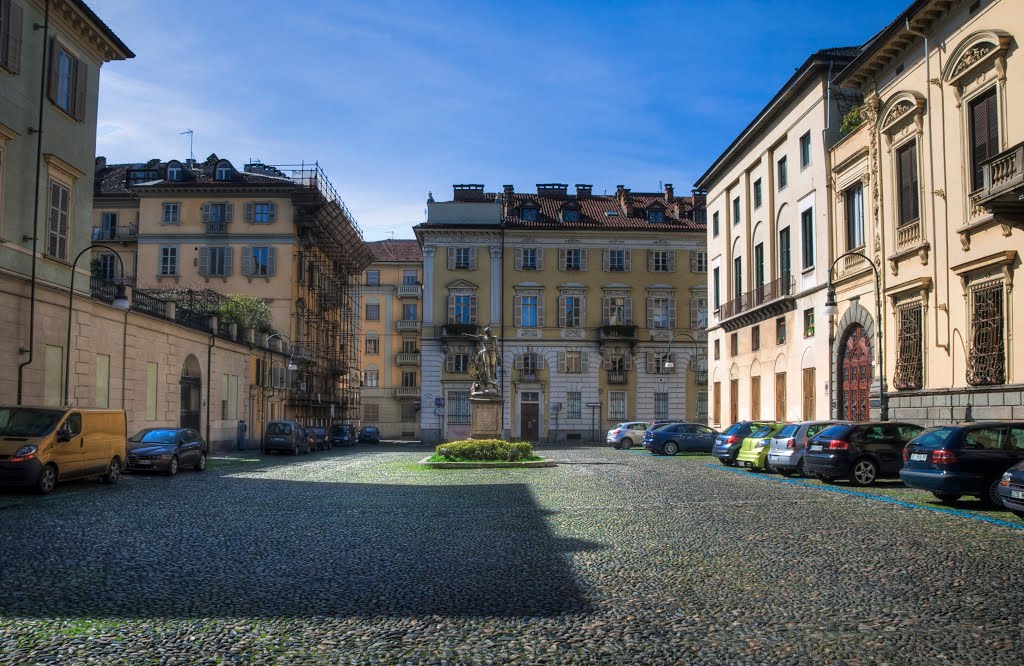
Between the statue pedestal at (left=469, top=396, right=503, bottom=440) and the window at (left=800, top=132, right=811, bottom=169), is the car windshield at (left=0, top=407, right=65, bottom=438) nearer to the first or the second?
the statue pedestal at (left=469, top=396, right=503, bottom=440)

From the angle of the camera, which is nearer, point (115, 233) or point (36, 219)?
point (36, 219)

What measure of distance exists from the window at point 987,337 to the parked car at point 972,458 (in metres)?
7.33

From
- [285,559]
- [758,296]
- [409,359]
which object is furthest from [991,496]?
[409,359]

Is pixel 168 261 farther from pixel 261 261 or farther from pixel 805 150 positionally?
pixel 805 150

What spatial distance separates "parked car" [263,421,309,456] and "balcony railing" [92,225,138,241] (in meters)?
26.5

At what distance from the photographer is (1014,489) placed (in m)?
13.4

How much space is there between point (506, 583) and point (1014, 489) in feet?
26.9

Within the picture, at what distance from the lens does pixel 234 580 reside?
9188mm

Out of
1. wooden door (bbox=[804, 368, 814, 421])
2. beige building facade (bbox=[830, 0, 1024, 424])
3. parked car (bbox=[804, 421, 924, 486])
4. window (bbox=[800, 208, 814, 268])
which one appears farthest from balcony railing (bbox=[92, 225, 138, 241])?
parked car (bbox=[804, 421, 924, 486])

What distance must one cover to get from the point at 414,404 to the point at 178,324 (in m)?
47.1

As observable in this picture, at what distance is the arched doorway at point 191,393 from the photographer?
4078 centimetres

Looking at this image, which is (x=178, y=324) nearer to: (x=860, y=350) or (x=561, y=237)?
(x=860, y=350)

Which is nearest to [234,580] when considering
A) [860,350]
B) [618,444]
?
[860,350]

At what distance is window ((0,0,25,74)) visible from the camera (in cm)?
2481
